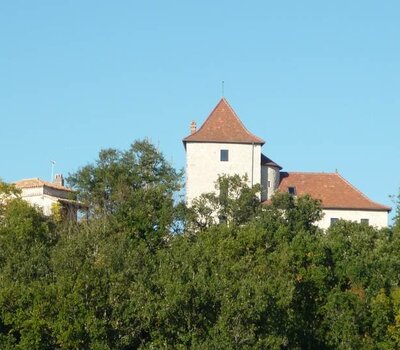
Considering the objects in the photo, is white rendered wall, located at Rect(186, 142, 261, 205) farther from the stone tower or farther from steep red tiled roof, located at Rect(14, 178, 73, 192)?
steep red tiled roof, located at Rect(14, 178, 73, 192)

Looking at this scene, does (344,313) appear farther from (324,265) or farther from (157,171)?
(157,171)

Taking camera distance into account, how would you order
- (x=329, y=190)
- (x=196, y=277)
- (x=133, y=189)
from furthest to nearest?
(x=329, y=190), (x=133, y=189), (x=196, y=277)

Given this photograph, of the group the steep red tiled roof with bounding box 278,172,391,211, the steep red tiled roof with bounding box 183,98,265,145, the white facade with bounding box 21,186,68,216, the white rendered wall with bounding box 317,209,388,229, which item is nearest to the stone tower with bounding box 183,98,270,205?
the steep red tiled roof with bounding box 183,98,265,145

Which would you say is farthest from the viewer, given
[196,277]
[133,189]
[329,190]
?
[329,190]

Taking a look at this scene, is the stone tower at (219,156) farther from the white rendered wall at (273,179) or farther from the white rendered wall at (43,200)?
the white rendered wall at (43,200)

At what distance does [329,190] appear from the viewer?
92.0m

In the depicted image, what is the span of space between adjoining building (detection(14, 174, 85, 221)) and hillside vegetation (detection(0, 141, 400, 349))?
4.25 meters

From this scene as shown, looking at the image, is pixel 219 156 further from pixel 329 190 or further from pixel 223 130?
pixel 329 190

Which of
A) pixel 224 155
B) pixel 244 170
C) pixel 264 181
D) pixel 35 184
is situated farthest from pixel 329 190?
pixel 35 184

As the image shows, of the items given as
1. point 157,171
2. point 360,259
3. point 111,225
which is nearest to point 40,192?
point 157,171

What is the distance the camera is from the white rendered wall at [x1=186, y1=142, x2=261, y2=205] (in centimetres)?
8800

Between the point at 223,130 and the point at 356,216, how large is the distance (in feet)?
38.5

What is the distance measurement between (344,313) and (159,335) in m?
11.8

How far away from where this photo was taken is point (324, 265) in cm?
6512
